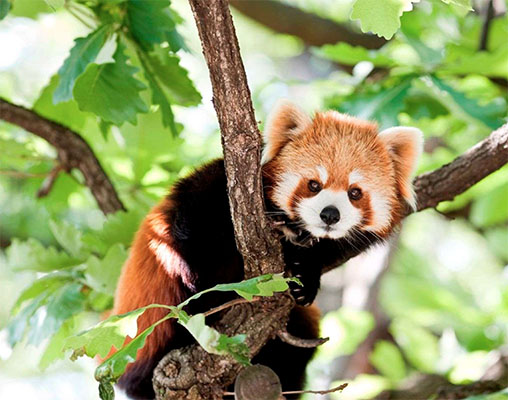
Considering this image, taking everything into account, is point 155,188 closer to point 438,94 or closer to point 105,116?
point 105,116

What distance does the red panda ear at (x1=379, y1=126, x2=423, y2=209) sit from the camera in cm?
322

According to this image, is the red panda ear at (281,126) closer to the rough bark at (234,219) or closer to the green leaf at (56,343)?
the rough bark at (234,219)

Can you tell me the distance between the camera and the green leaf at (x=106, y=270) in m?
3.49

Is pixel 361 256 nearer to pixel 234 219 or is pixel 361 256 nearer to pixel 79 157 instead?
pixel 234 219

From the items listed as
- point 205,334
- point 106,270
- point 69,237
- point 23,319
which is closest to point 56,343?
point 23,319

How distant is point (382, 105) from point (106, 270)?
1547mm

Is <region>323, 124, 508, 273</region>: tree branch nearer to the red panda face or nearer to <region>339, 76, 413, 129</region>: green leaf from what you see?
the red panda face

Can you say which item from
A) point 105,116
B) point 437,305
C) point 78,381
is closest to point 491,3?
point 437,305

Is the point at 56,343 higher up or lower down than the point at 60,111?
lower down

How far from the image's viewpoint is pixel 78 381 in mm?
7105

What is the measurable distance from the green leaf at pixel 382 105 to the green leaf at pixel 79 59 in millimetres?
1294

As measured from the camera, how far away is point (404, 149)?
3238 mm

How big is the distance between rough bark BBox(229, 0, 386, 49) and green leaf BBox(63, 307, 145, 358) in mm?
4208

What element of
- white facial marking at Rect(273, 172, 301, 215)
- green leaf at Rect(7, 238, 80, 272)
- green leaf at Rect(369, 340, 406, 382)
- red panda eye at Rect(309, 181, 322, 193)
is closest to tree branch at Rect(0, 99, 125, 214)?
green leaf at Rect(7, 238, 80, 272)
